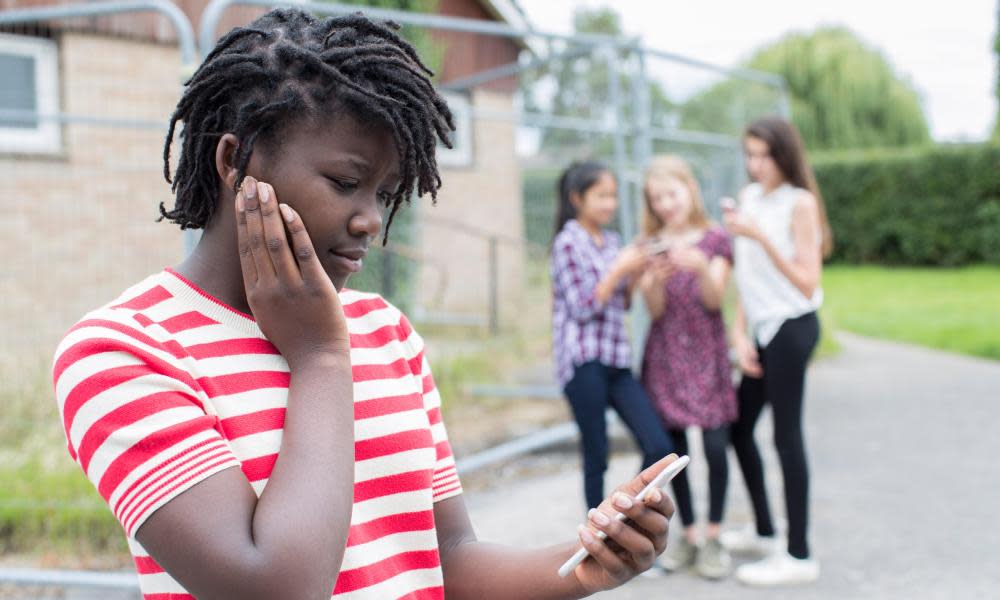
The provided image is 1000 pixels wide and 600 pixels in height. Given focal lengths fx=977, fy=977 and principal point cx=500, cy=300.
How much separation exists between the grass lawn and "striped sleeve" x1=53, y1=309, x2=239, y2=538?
1038 cm

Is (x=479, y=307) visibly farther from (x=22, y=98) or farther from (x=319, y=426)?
(x=319, y=426)

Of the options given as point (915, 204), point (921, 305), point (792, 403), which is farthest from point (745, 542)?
point (915, 204)

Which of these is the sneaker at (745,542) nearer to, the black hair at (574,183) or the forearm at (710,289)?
the forearm at (710,289)

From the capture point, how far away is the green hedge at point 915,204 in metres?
19.9

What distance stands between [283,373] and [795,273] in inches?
127

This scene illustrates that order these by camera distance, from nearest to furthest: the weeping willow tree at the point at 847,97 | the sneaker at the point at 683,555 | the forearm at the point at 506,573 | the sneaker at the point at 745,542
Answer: the forearm at the point at 506,573, the sneaker at the point at 683,555, the sneaker at the point at 745,542, the weeping willow tree at the point at 847,97

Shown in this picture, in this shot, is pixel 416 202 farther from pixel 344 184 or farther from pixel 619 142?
pixel 344 184

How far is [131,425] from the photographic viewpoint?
0.98m

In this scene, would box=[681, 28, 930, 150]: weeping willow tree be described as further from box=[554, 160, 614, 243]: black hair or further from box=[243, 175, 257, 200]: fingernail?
box=[243, 175, 257, 200]: fingernail

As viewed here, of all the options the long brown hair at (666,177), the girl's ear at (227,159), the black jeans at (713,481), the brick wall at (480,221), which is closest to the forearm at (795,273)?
the long brown hair at (666,177)

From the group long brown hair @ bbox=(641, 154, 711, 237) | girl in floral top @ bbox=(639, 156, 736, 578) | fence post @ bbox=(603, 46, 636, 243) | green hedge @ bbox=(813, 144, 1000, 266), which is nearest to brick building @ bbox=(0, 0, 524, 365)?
fence post @ bbox=(603, 46, 636, 243)

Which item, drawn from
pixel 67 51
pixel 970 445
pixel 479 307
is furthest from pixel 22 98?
pixel 970 445

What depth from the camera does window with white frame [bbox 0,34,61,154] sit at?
5.03 m

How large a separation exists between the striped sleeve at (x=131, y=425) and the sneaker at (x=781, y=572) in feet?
11.5
